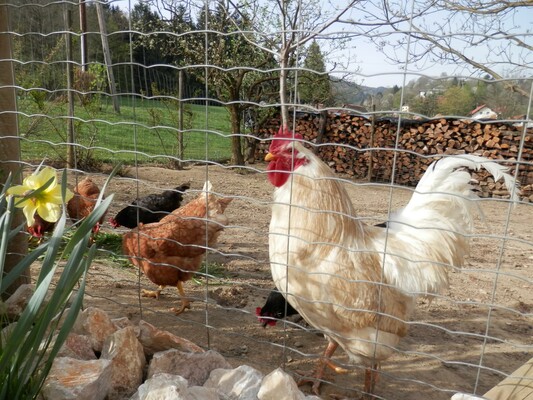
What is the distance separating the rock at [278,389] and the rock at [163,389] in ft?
1.04

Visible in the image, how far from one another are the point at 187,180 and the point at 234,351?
6633mm

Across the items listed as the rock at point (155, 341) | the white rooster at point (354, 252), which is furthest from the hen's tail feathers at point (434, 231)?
the rock at point (155, 341)

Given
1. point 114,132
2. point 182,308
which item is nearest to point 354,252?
point 182,308

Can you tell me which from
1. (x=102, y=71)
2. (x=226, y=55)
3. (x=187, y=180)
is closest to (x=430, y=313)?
(x=187, y=180)

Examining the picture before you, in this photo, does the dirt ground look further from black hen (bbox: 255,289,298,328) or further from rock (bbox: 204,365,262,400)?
rock (bbox: 204,365,262,400)

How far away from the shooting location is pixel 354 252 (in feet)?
8.29

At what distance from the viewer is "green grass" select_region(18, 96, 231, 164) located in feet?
27.9

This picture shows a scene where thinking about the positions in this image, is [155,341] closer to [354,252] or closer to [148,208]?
Answer: [354,252]

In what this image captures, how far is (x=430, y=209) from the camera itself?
278 cm

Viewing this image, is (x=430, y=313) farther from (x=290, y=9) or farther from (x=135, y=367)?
(x=290, y=9)

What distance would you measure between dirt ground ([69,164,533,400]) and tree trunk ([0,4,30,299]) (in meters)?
0.47

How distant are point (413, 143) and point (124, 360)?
32.9 feet

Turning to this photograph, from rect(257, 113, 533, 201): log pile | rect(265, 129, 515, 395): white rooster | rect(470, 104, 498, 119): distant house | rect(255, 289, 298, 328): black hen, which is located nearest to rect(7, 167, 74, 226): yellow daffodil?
rect(265, 129, 515, 395): white rooster

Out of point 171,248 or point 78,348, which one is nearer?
point 78,348
